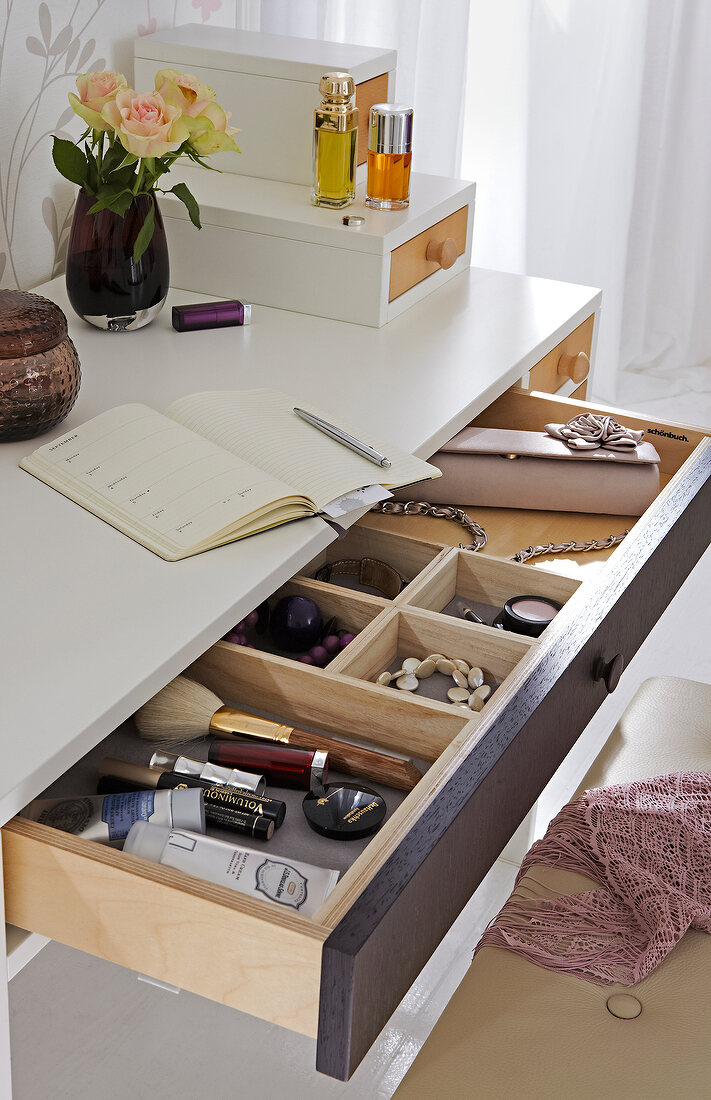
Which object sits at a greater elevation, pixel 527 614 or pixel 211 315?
pixel 211 315

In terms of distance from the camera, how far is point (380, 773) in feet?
2.80

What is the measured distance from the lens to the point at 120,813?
0.78 m

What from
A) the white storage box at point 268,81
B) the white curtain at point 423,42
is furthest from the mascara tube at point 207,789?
the white curtain at point 423,42

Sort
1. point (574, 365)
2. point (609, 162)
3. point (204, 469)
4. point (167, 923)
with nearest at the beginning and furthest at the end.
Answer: point (167, 923) → point (204, 469) → point (574, 365) → point (609, 162)

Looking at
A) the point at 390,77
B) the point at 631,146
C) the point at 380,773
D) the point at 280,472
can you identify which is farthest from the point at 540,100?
the point at 380,773

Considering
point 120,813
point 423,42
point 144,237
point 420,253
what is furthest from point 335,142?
point 423,42

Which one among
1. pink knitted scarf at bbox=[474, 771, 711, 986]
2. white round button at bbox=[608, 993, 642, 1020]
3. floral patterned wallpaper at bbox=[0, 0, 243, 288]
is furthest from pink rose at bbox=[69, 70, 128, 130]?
white round button at bbox=[608, 993, 642, 1020]

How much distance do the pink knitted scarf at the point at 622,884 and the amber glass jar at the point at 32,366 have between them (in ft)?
1.93

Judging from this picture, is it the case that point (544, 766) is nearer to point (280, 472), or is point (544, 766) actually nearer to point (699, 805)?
point (699, 805)

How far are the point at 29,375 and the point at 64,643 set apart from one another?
31cm

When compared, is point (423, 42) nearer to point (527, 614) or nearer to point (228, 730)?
point (527, 614)

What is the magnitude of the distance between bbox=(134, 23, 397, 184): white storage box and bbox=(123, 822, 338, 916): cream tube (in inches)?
41.4

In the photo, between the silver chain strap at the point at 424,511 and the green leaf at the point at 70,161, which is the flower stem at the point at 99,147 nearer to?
the green leaf at the point at 70,161

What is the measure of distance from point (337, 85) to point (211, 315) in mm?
313
